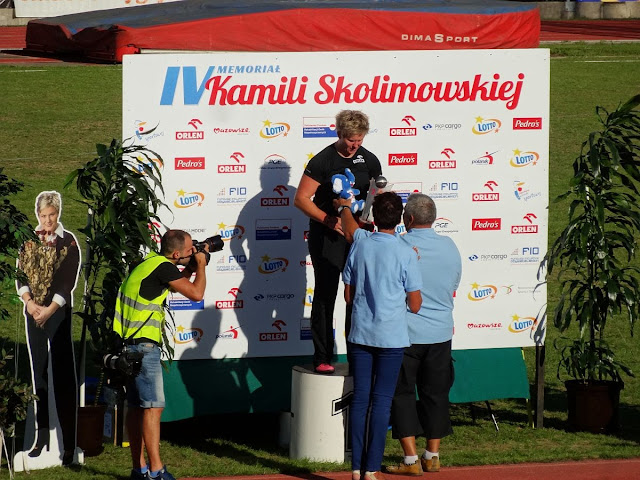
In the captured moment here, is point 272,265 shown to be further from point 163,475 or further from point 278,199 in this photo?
point 163,475

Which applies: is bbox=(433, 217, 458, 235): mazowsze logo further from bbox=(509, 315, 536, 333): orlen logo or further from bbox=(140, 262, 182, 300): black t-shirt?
bbox=(140, 262, 182, 300): black t-shirt

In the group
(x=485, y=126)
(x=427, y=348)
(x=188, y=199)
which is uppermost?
(x=485, y=126)

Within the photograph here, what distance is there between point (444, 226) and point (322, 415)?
1.95 m

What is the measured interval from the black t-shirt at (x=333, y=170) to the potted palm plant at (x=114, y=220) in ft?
3.77

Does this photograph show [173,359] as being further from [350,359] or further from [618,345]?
[618,345]

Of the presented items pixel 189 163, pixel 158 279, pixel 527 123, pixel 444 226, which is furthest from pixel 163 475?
pixel 527 123

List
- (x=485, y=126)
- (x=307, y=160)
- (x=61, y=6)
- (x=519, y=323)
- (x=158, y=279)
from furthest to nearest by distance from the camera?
(x=61, y=6) → (x=519, y=323) → (x=485, y=126) → (x=307, y=160) → (x=158, y=279)

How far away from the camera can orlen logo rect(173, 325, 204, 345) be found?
29.4 feet

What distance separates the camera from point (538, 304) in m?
9.62

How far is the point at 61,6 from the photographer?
3459 centimetres

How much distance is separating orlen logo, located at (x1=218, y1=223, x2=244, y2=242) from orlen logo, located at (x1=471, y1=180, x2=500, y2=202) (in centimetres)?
191

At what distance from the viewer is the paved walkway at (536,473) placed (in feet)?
26.7

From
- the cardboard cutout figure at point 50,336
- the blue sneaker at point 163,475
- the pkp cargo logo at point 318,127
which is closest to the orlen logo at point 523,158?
the pkp cargo logo at point 318,127

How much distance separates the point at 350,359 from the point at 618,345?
5.05 meters
